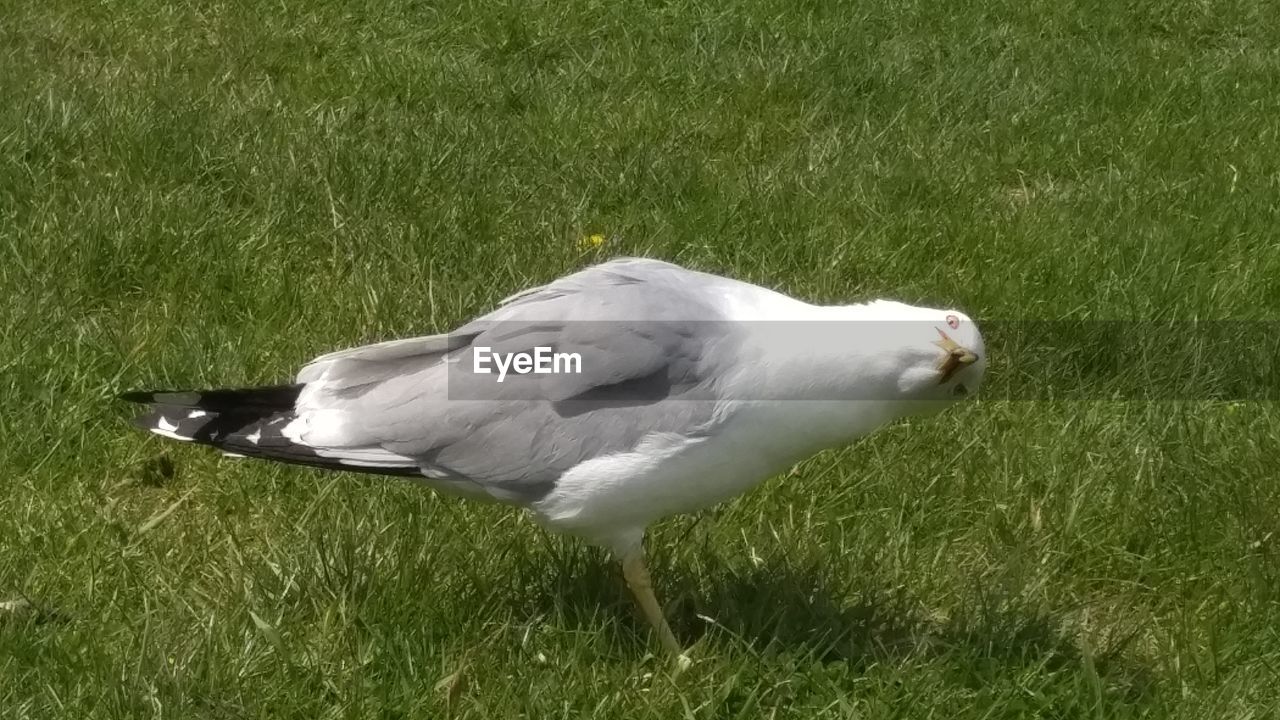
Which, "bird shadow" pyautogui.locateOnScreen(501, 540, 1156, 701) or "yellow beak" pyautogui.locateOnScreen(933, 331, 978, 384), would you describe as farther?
"bird shadow" pyautogui.locateOnScreen(501, 540, 1156, 701)

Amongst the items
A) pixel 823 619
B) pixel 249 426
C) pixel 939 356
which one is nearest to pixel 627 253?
Answer: pixel 823 619

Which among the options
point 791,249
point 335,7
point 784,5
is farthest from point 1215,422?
point 335,7

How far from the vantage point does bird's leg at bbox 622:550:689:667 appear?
107 inches

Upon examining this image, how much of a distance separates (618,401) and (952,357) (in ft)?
2.07

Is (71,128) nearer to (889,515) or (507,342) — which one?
(507,342)

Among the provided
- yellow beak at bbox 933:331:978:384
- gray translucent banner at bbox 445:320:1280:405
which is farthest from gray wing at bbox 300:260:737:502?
yellow beak at bbox 933:331:978:384

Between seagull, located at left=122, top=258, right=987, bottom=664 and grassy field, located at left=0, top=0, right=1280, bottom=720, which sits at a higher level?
seagull, located at left=122, top=258, right=987, bottom=664

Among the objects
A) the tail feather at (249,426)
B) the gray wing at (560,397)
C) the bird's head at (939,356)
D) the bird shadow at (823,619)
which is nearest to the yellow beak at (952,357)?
the bird's head at (939,356)

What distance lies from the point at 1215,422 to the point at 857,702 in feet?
5.45

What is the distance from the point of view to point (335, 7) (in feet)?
21.2

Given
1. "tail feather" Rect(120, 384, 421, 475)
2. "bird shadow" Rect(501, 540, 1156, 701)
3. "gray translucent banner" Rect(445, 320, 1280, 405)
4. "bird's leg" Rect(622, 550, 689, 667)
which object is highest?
"gray translucent banner" Rect(445, 320, 1280, 405)

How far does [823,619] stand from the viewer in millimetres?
2941

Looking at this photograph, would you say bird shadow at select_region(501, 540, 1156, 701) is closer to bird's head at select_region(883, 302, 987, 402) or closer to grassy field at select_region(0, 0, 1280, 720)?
grassy field at select_region(0, 0, 1280, 720)

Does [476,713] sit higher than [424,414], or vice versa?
[424,414]
